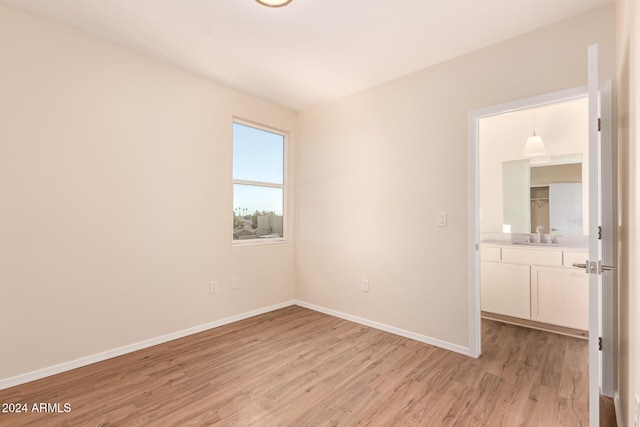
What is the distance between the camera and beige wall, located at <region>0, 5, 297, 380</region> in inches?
84.8

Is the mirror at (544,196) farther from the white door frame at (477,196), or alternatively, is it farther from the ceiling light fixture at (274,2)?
the ceiling light fixture at (274,2)

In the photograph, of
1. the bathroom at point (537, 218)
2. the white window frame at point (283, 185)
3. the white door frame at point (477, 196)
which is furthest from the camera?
the white window frame at point (283, 185)

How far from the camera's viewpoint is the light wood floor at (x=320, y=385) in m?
1.82

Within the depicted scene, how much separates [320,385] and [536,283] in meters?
2.66

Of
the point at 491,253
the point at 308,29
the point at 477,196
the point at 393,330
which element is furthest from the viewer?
the point at 491,253

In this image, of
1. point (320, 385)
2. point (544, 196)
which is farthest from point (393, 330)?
point (544, 196)

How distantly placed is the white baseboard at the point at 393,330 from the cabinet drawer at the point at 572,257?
1522 mm

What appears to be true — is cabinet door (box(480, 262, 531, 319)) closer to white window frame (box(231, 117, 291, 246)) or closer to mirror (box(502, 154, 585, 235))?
mirror (box(502, 154, 585, 235))

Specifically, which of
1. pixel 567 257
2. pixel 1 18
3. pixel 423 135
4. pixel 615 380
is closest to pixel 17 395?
pixel 1 18

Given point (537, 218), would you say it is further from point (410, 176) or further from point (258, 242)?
point (258, 242)

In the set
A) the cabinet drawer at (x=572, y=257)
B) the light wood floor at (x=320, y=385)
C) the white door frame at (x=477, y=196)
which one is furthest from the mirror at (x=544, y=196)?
the white door frame at (x=477, y=196)

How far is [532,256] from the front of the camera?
336cm

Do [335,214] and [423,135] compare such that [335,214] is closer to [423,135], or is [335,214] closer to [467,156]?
[423,135]

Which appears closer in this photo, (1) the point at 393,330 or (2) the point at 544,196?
(1) the point at 393,330
